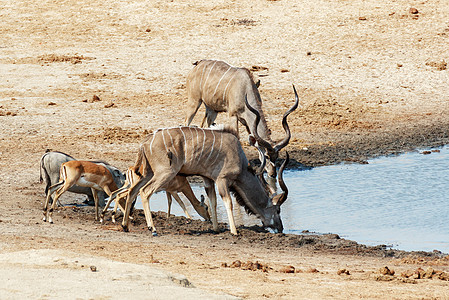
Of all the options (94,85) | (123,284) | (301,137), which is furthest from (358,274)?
(94,85)

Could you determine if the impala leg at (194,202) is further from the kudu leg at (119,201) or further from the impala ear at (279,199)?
the impala ear at (279,199)

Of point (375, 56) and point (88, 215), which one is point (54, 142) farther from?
point (375, 56)

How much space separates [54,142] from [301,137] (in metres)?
4.39

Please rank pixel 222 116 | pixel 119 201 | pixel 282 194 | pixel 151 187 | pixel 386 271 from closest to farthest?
pixel 386 271, pixel 151 187, pixel 282 194, pixel 119 201, pixel 222 116

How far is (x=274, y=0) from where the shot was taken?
21344 millimetres

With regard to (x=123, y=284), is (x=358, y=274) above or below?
below

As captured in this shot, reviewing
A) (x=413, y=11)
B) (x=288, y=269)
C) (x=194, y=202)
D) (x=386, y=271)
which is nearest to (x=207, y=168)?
(x=194, y=202)

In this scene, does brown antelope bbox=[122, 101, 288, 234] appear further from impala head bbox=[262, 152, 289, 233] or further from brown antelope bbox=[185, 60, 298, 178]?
brown antelope bbox=[185, 60, 298, 178]

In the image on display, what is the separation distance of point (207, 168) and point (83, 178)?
152 cm

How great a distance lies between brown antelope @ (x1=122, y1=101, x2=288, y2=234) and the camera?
8.48 meters

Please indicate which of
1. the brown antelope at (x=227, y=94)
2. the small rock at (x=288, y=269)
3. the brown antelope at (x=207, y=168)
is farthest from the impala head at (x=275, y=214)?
the small rock at (x=288, y=269)

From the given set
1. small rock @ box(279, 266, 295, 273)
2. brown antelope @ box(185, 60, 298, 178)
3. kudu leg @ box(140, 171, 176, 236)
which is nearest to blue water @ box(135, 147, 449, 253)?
brown antelope @ box(185, 60, 298, 178)

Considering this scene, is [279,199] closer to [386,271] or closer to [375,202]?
[375,202]

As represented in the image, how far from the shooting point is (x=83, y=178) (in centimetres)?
912
